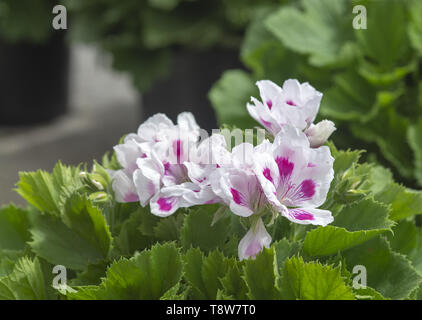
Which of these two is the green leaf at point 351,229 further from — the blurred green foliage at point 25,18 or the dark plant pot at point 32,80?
the dark plant pot at point 32,80

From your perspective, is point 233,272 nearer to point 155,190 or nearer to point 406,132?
point 155,190

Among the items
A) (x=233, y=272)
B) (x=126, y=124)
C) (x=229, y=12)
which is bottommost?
(x=126, y=124)

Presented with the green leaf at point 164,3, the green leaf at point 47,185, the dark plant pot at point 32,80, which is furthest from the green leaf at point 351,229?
the dark plant pot at point 32,80

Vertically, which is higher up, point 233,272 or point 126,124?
point 233,272

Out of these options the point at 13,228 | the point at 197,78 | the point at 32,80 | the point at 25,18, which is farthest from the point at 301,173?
the point at 32,80

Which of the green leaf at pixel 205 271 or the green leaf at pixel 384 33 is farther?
the green leaf at pixel 384 33
